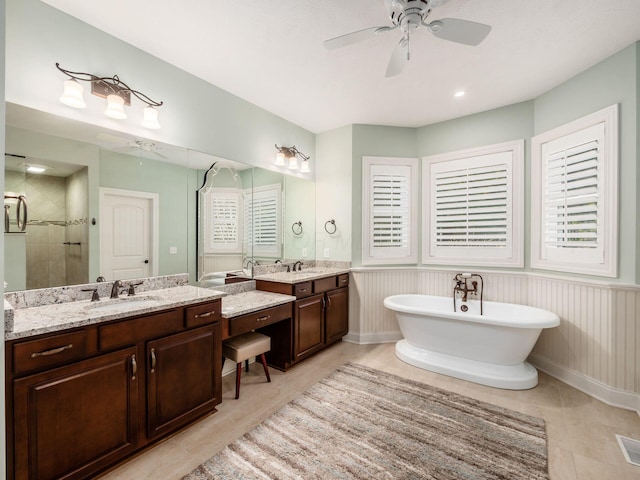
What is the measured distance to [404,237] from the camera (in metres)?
3.83

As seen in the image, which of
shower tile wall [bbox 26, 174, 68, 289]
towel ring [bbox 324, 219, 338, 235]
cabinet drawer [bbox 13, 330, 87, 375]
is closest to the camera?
cabinet drawer [bbox 13, 330, 87, 375]

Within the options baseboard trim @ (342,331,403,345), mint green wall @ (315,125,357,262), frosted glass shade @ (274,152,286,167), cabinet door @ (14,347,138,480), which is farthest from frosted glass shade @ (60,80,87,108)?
baseboard trim @ (342,331,403,345)

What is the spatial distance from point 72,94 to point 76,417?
6.17ft

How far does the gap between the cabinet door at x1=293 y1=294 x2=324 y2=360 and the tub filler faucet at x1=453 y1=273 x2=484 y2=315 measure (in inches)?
63.3

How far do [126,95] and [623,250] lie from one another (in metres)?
4.03

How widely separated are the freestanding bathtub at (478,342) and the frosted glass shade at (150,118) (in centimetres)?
277

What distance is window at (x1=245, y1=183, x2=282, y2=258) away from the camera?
3193 mm

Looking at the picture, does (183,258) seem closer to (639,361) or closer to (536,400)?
(536,400)

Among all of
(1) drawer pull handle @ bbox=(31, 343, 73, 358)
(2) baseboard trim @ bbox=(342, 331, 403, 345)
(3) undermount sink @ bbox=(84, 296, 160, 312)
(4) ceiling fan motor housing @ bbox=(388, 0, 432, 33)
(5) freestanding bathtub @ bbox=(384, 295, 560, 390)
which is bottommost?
(2) baseboard trim @ bbox=(342, 331, 403, 345)

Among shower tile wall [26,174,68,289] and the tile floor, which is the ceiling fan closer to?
shower tile wall [26,174,68,289]

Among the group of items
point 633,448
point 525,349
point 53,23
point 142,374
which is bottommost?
point 633,448

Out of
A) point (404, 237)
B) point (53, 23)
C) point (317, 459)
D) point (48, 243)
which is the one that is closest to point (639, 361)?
point (404, 237)

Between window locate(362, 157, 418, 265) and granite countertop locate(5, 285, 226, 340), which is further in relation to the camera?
window locate(362, 157, 418, 265)

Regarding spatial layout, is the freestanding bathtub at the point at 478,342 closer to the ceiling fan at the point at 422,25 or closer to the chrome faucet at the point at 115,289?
the ceiling fan at the point at 422,25
